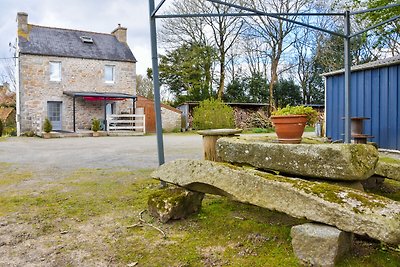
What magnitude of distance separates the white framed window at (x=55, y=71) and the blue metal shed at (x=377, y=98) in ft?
55.8

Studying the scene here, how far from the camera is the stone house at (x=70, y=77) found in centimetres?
1919

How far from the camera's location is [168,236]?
275 centimetres

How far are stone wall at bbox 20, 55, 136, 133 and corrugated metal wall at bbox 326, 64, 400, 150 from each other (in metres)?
15.7

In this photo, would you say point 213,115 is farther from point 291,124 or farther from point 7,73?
point 7,73

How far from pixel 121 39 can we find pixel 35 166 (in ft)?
61.4

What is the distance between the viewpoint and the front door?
20.1 metres

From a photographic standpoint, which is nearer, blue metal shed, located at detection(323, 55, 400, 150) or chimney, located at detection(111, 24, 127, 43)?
blue metal shed, located at detection(323, 55, 400, 150)

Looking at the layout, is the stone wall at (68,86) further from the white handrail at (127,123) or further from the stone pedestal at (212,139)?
the stone pedestal at (212,139)

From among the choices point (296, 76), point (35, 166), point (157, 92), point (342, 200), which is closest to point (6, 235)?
point (157, 92)

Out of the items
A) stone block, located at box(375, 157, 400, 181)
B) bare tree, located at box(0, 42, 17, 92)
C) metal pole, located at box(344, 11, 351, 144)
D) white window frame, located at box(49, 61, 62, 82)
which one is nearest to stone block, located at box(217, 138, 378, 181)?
stone block, located at box(375, 157, 400, 181)

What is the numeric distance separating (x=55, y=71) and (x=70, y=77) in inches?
36.9

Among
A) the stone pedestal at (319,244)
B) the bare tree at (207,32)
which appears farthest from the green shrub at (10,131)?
the stone pedestal at (319,244)

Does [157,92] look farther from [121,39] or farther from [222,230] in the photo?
[121,39]

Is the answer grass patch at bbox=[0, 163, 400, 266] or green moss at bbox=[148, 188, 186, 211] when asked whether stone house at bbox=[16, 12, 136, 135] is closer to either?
grass patch at bbox=[0, 163, 400, 266]
